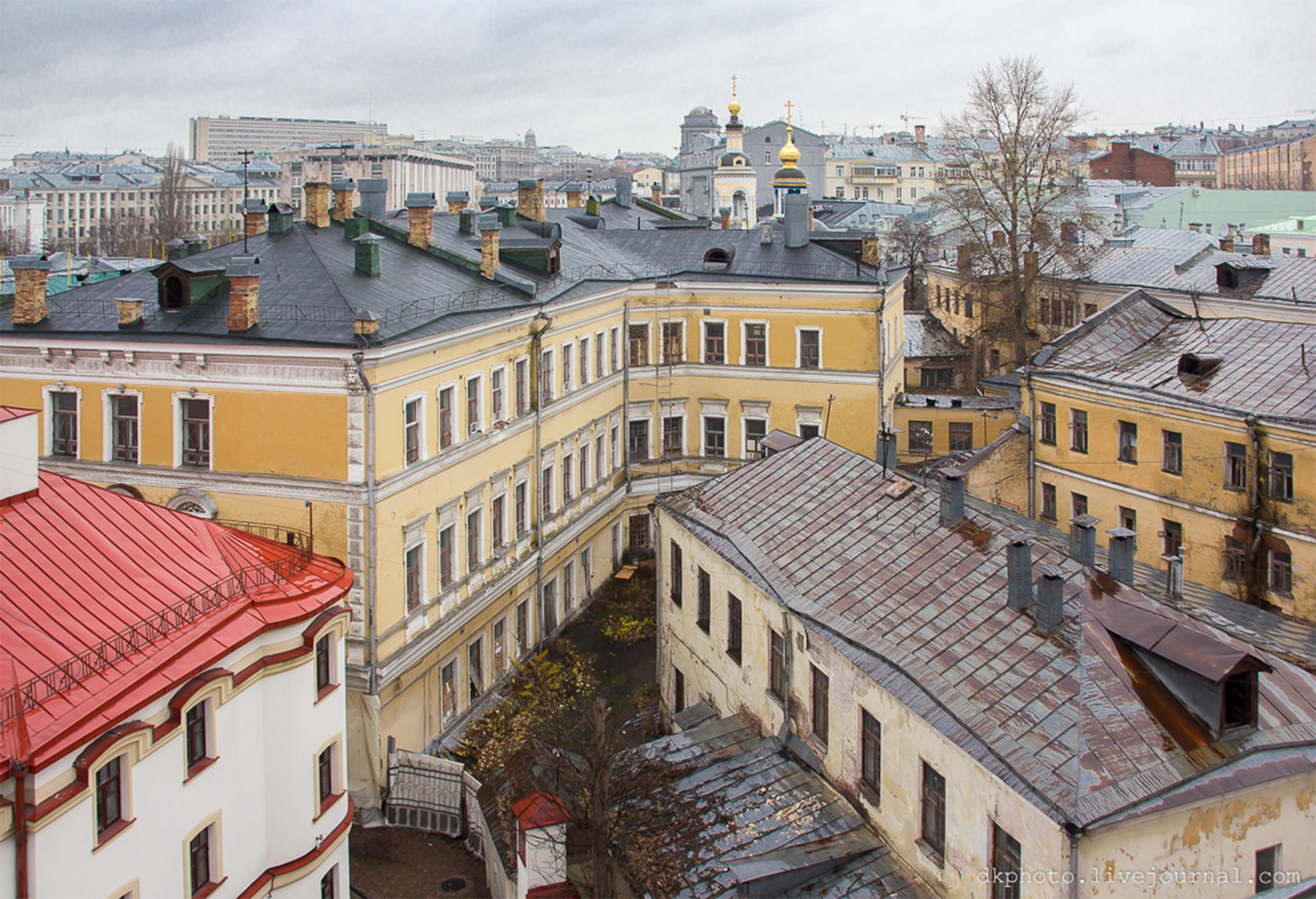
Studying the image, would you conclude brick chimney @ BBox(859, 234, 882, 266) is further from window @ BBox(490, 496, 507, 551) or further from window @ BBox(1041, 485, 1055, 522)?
window @ BBox(490, 496, 507, 551)

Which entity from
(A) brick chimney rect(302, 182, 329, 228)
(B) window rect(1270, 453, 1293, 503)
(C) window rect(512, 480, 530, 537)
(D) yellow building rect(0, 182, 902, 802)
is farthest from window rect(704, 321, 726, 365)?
(B) window rect(1270, 453, 1293, 503)

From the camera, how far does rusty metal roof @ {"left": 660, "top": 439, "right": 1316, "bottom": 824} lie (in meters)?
14.8

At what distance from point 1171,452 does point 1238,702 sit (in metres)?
19.0

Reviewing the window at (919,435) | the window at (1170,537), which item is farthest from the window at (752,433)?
the window at (1170,537)

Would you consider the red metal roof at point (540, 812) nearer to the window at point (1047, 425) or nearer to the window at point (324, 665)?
the window at point (324, 665)

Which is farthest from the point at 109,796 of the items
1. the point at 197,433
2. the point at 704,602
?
the point at 704,602

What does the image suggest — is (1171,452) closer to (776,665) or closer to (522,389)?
(776,665)

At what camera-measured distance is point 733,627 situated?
24234 mm

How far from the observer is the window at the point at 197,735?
16891 millimetres

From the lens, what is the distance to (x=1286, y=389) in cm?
3095

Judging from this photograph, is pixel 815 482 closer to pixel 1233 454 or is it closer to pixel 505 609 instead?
pixel 505 609

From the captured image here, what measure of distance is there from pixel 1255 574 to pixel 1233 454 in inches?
120

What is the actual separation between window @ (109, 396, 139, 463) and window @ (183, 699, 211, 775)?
11.3 metres

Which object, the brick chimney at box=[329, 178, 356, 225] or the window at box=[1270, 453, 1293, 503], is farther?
the brick chimney at box=[329, 178, 356, 225]
